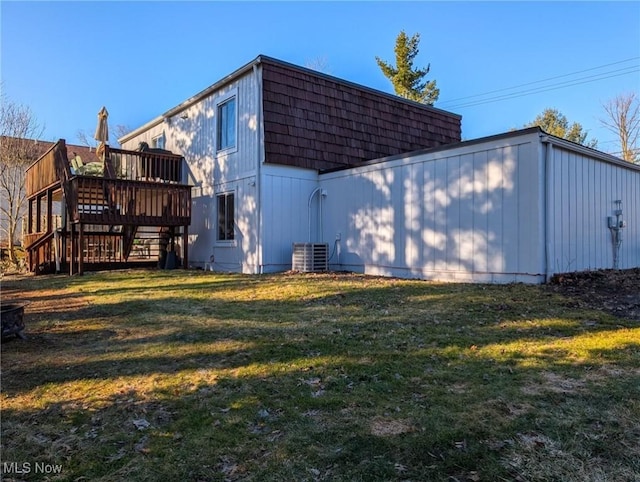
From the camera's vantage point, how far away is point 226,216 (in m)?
12.2

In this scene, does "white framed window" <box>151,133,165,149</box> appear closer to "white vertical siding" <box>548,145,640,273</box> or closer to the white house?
the white house

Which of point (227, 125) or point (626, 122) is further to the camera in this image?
point (626, 122)

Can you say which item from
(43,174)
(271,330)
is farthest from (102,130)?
(271,330)

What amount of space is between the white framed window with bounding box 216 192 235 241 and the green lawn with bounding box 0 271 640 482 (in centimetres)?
631

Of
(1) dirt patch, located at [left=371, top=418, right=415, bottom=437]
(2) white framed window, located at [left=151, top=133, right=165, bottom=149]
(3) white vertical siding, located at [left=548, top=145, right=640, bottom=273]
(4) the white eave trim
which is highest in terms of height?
(2) white framed window, located at [left=151, top=133, right=165, bottom=149]

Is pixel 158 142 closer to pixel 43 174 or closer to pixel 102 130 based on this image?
pixel 102 130

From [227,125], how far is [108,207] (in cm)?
392

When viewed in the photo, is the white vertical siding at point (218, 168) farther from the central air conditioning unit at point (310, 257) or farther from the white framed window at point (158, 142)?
the central air conditioning unit at point (310, 257)

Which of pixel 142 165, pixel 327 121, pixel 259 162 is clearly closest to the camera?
pixel 259 162

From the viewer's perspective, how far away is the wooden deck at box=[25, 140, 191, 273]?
36.5ft

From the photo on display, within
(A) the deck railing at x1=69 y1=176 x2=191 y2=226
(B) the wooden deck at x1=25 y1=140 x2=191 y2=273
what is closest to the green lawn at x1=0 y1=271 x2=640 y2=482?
(A) the deck railing at x1=69 y1=176 x2=191 y2=226

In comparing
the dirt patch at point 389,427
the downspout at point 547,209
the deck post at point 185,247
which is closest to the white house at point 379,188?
the downspout at point 547,209

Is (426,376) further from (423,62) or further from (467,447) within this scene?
(423,62)

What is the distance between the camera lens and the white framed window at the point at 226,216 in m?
11.9
